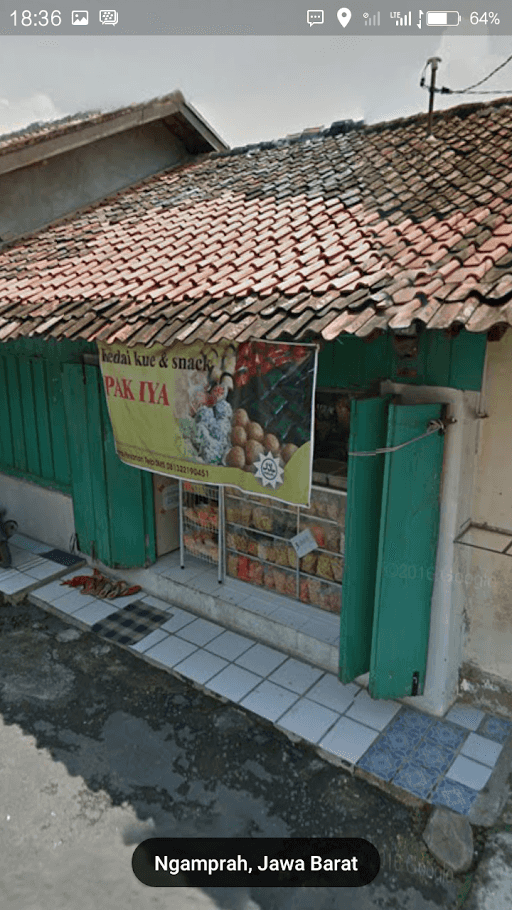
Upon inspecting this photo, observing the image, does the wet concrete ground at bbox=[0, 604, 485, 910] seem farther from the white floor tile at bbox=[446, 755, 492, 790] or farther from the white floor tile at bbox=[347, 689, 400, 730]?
the white floor tile at bbox=[347, 689, 400, 730]

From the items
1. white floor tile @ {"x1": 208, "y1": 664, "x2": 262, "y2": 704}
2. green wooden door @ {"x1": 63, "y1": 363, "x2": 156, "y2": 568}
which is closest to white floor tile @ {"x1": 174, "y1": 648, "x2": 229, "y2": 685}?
white floor tile @ {"x1": 208, "y1": 664, "x2": 262, "y2": 704}

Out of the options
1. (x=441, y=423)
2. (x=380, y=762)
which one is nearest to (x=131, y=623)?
(x=380, y=762)

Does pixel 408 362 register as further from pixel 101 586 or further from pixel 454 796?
pixel 101 586

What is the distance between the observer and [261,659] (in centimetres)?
624

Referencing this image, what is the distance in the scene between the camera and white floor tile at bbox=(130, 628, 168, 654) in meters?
6.47

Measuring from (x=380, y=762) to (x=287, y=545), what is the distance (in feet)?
8.01

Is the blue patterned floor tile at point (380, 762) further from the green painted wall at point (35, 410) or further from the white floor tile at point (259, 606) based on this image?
the green painted wall at point (35, 410)

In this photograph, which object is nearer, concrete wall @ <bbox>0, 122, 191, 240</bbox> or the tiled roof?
the tiled roof

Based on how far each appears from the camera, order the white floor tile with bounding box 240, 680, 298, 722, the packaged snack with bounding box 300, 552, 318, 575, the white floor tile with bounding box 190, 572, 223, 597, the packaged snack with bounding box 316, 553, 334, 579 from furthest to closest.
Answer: the white floor tile with bounding box 190, 572, 223, 597 → the packaged snack with bounding box 300, 552, 318, 575 → the packaged snack with bounding box 316, 553, 334, 579 → the white floor tile with bounding box 240, 680, 298, 722

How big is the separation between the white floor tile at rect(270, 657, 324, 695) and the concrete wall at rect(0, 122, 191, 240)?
771 centimetres

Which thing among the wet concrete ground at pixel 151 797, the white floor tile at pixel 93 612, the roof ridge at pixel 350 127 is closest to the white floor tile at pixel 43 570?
the white floor tile at pixel 93 612

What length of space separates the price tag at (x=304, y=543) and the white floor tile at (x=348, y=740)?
1714 mm

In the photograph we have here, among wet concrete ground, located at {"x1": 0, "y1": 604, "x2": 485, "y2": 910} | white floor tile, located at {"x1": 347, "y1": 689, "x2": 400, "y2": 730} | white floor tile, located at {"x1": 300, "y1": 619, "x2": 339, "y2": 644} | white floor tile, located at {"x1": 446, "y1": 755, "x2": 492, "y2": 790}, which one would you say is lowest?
wet concrete ground, located at {"x1": 0, "y1": 604, "x2": 485, "y2": 910}

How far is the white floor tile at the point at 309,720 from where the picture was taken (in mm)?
5172
